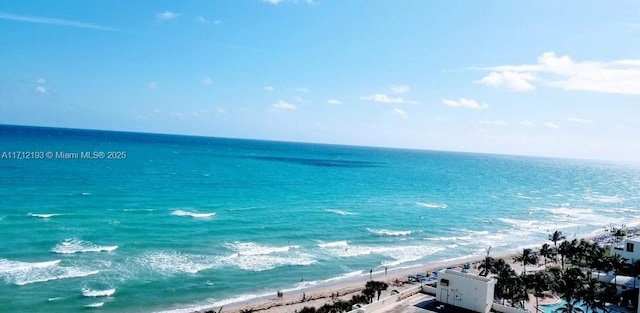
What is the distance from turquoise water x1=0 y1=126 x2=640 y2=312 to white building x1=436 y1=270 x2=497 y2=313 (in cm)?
2187

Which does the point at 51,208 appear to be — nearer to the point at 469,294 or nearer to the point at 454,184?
the point at 469,294

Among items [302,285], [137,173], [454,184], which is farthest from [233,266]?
[454,184]

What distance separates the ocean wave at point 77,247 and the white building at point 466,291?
124ft

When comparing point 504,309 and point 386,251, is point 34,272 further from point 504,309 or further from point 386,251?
point 504,309

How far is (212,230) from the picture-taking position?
58.6m

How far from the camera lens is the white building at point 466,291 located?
75.2 ft

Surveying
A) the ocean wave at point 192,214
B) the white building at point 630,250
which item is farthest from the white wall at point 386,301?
the ocean wave at point 192,214

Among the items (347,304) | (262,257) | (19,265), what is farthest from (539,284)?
(19,265)

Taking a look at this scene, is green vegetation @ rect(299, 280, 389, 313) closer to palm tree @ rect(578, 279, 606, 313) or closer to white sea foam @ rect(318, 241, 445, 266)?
palm tree @ rect(578, 279, 606, 313)

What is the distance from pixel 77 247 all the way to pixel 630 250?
57.6 meters

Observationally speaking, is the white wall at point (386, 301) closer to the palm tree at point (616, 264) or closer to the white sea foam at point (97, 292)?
the white sea foam at point (97, 292)

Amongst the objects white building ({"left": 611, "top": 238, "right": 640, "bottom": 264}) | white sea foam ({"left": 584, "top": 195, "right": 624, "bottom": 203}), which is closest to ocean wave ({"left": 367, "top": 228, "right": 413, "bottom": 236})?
white building ({"left": 611, "top": 238, "right": 640, "bottom": 264})

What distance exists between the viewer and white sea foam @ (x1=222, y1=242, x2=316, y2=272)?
47000 millimetres

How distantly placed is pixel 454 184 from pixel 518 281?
109 m
